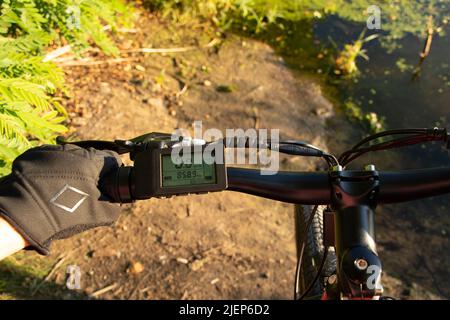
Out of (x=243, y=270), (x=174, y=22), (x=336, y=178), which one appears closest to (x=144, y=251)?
(x=243, y=270)

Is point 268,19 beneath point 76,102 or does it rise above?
above

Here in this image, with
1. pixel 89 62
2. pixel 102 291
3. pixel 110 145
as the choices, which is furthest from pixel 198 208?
pixel 110 145

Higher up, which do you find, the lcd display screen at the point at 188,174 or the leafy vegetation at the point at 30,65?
the leafy vegetation at the point at 30,65

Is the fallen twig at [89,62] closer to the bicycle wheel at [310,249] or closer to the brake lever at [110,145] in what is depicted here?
the bicycle wheel at [310,249]

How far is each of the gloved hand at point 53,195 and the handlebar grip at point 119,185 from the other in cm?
2

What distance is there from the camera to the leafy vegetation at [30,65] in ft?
7.28

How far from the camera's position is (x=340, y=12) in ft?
18.7

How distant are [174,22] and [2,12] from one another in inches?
111

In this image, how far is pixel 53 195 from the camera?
45.1 inches

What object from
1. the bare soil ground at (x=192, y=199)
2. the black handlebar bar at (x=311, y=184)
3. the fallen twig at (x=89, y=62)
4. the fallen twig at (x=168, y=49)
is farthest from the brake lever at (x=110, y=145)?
the fallen twig at (x=168, y=49)

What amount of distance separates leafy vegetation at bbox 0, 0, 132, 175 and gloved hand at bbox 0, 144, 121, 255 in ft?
3.75

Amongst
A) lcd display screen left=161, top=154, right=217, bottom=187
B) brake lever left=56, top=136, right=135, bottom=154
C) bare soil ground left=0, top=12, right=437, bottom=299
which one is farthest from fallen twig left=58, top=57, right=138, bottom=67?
lcd display screen left=161, top=154, right=217, bottom=187

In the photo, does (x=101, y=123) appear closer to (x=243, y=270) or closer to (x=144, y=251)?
(x=144, y=251)

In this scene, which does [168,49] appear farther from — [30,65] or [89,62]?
[30,65]
